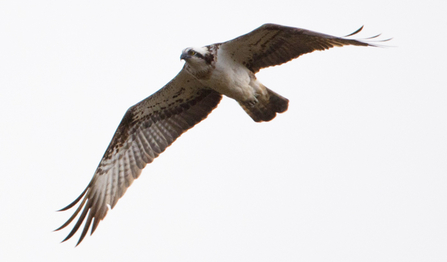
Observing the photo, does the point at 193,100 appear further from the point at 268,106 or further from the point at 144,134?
the point at 268,106

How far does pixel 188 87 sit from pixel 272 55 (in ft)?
4.91

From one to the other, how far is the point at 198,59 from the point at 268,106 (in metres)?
1.42

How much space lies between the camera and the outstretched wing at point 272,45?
8.27 metres

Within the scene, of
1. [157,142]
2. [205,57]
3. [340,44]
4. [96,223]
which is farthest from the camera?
[157,142]

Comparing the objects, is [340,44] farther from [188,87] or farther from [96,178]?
[96,178]

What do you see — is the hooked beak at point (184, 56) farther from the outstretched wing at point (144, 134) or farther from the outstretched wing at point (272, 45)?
the outstretched wing at point (144, 134)

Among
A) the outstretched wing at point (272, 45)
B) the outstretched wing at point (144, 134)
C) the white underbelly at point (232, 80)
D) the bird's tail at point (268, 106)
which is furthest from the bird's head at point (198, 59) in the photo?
the bird's tail at point (268, 106)

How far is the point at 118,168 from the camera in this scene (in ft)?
33.0

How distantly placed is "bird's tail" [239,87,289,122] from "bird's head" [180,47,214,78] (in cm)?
99

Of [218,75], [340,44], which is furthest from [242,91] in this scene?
[340,44]

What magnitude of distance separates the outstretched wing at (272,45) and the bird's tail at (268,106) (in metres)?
0.49

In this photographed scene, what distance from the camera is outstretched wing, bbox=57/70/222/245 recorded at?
9.73 m

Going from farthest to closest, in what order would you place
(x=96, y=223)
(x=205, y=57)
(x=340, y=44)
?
(x=96, y=223), (x=205, y=57), (x=340, y=44)

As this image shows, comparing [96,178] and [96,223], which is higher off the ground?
[96,178]
